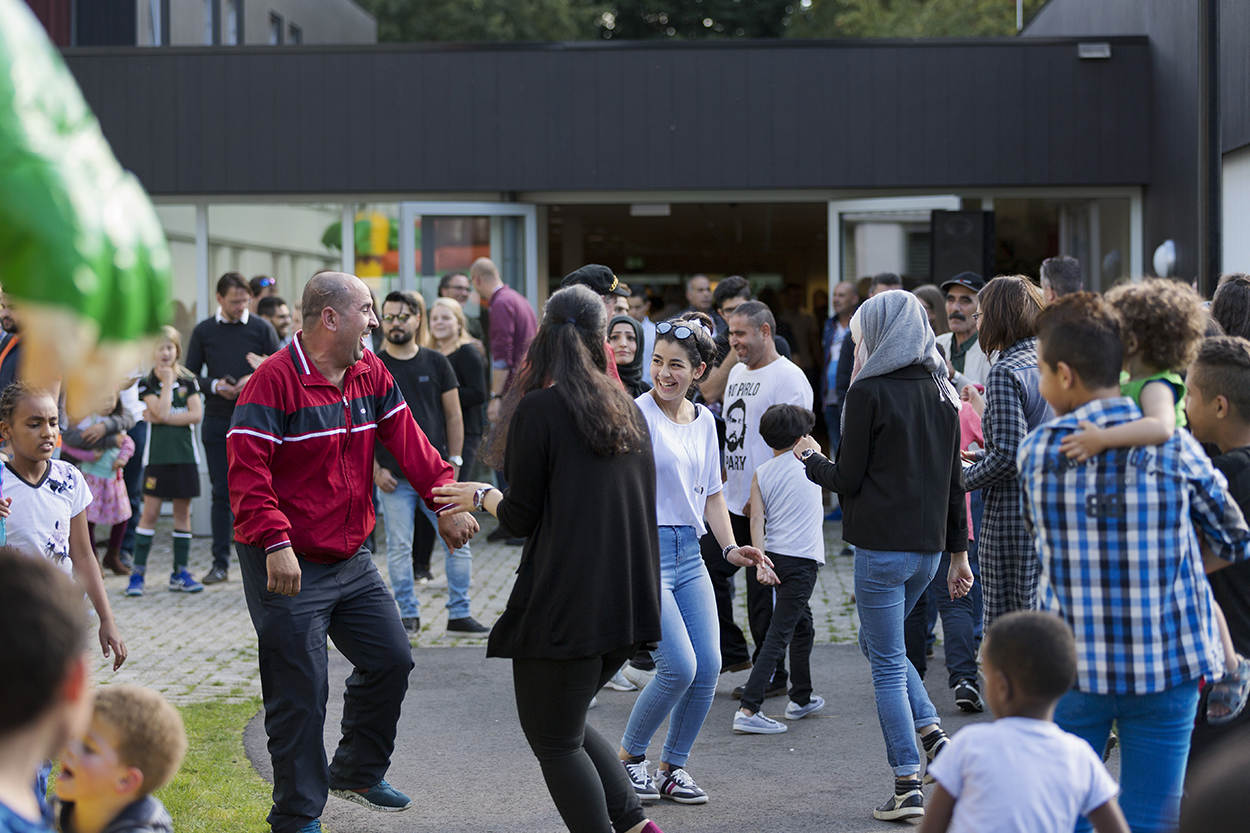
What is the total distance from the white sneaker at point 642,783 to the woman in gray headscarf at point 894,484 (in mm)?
918

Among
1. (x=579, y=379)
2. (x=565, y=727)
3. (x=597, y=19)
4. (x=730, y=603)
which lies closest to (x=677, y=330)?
(x=579, y=379)

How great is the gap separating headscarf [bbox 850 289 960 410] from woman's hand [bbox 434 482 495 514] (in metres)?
1.62

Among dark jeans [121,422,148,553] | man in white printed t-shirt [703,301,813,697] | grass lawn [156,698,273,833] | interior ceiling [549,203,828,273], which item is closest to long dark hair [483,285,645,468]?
grass lawn [156,698,273,833]

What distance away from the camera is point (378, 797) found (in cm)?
549

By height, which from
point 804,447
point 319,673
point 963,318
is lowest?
point 319,673

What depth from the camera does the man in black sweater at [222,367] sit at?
36.0ft

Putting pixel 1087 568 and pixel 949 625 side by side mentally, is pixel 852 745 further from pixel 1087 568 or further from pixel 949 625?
pixel 1087 568

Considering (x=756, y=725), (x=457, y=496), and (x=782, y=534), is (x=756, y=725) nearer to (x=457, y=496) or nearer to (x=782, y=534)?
(x=782, y=534)

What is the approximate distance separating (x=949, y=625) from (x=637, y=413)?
3.10 m

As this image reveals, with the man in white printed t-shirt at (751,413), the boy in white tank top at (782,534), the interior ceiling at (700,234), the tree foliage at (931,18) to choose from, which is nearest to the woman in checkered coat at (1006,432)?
the boy in white tank top at (782,534)

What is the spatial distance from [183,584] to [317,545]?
609cm

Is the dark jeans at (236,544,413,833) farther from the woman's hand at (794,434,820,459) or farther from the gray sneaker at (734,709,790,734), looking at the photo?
the gray sneaker at (734,709,790,734)

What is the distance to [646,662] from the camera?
8047 mm

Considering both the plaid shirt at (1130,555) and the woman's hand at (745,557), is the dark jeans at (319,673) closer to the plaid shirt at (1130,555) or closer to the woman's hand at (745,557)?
the woman's hand at (745,557)
